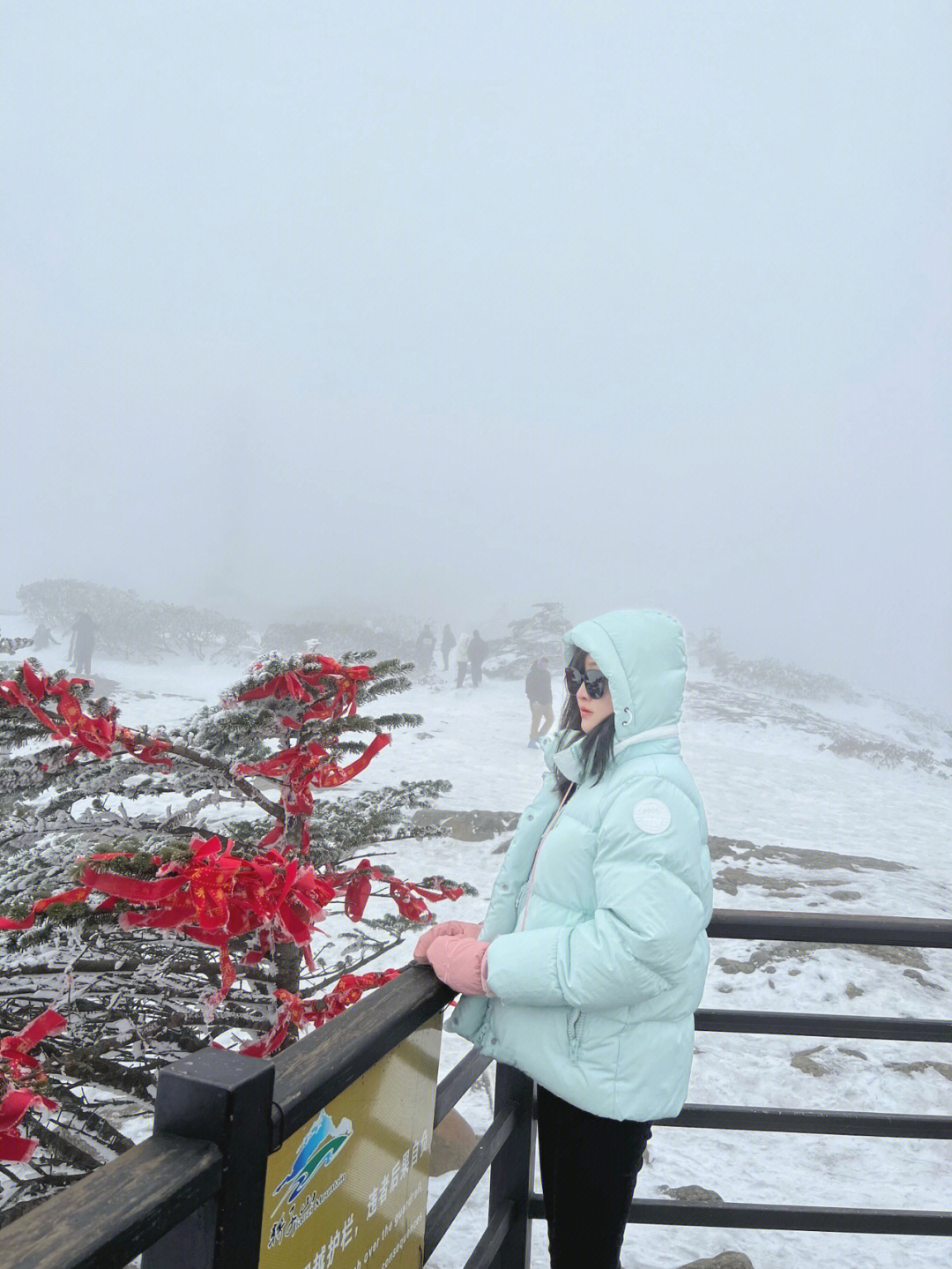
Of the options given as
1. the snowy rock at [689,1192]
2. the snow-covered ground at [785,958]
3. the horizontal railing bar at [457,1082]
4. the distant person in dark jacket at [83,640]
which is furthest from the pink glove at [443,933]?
the distant person in dark jacket at [83,640]

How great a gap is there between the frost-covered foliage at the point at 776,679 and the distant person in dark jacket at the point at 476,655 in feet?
45.4

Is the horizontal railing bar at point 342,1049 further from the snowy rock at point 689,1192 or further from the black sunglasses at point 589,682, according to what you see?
the snowy rock at point 689,1192

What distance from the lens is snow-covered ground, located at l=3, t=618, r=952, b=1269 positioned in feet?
14.5

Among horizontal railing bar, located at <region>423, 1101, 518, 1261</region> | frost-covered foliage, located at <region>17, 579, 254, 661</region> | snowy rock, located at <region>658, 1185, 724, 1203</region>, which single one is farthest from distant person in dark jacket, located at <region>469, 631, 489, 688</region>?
horizontal railing bar, located at <region>423, 1101, 518, 1261</region>

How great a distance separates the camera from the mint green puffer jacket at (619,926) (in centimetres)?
148

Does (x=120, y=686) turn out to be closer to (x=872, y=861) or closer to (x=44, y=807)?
(x=872, y=861)

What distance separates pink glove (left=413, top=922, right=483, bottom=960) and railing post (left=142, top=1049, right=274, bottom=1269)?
0.80 m

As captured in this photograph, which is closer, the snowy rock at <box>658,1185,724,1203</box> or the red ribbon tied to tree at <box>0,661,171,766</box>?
the red ribbon tied to tree at <box>0,661,171,766</box>

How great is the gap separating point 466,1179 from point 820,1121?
42.7 inches

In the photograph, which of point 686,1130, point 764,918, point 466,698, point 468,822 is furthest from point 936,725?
point 764,918

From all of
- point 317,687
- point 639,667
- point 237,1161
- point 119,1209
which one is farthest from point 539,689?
point 119,1209

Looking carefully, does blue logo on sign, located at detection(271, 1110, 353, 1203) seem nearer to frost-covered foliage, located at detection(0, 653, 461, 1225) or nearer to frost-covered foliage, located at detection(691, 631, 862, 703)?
frost-covered foliage, located at detection(0, 653, 461, 1225)

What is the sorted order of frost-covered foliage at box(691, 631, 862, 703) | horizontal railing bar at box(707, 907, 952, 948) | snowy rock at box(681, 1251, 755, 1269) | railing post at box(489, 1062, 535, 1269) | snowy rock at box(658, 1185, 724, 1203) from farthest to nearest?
1. frost-covered foliage at box(691, 631, 862, 703)
2. snowy rock at box(658, 1185, 724, 1203)
3. snowy rock at box(681, 1251, 755, 1269)
4. horizontal railing bar at box(707, 907, 952, 948)
5. railing post at box(489, 1062, 535, 1269)

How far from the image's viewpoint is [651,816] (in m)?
1.53
